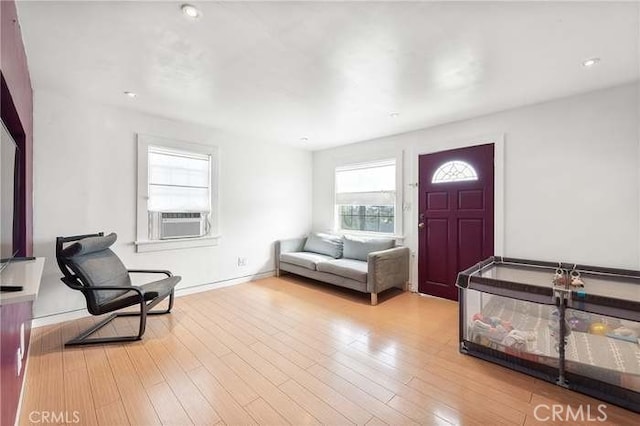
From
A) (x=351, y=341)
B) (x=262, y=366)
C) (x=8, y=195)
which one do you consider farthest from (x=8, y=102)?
(x=351, y=341)

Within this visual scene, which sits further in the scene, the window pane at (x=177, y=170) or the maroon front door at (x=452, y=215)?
the window pane at (x=177, y=170)

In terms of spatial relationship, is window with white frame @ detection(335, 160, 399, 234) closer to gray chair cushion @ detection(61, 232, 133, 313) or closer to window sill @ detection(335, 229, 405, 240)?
window sill @ detection(335, 229, 405, 240)

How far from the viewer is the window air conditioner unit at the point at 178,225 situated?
3559 millimetres

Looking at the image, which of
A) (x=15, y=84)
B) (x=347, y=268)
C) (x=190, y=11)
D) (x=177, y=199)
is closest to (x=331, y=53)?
(x=190, y=11)

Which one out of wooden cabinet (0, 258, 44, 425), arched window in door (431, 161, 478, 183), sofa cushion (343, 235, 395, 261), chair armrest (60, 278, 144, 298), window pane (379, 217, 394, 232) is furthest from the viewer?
window pane (379, 217, 394, 232)

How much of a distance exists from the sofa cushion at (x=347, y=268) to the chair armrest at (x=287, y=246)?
36.9 inches

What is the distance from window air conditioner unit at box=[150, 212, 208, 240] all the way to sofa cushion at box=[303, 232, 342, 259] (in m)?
1.76

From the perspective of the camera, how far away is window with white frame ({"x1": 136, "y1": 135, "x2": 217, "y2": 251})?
3.45 meters

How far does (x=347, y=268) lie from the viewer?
372 centimetres

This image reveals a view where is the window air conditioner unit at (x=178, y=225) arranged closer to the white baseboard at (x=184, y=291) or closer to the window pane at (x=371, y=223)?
the white baseboard at (x=184, y=291)

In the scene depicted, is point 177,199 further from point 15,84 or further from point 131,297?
point 15,84

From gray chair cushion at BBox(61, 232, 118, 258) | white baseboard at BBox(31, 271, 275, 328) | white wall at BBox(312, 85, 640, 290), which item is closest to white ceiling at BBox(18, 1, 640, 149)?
white wall at BBox(312, 85, 640, 290)

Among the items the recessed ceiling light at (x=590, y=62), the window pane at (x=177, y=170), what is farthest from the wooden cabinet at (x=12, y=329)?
the recessed ceiling light at (x=590, y=62)

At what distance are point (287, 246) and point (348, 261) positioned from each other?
1.26 metres
